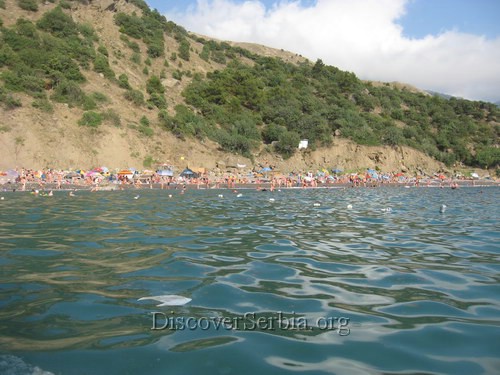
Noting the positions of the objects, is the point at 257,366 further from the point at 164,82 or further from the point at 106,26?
the point at 106,26

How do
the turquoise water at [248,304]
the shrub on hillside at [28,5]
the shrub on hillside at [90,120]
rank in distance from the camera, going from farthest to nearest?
the shrub on hillside at [28,5] → the shrub on hillside at [90,120] → the turquoise water at [248,304]

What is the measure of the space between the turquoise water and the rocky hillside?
39757 mm

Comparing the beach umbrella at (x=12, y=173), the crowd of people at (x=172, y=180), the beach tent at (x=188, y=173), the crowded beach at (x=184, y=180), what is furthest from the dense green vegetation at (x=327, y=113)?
the beach umbrella at (x=12, y=173)

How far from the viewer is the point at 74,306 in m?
4.98

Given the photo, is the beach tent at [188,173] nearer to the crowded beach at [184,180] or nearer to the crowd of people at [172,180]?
the crowded beach at [184,180]

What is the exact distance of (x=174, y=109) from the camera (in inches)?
2281

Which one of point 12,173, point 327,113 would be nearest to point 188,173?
point 12,173

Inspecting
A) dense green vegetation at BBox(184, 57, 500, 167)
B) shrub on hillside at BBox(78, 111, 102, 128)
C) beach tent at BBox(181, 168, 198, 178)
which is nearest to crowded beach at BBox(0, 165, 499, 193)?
beach tent at BBox(181, 168, 198, 178)

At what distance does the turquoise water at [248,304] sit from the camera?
368 centimetres

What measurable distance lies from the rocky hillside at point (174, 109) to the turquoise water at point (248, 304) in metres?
39.8

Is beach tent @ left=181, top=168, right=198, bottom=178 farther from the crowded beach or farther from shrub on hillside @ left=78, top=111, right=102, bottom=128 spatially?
shrub on hillside @ left=78, top=111, right=102, bottom=128

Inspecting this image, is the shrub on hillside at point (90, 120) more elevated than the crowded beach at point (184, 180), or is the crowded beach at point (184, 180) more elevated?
the shrub on hillside at point (90, 120)

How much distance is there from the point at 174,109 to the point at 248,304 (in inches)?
2181

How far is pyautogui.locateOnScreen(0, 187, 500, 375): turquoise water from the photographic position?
145 inches
